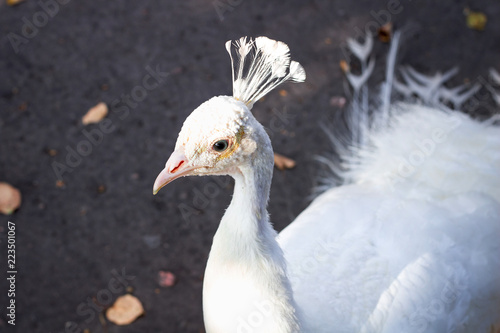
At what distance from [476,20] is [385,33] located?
75 cm

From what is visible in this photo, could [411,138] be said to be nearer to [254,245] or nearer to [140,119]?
[254,245]

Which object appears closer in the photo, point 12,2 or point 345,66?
point 345,66

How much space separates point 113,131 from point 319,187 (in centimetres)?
145

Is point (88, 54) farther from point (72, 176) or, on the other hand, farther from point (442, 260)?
point (442, 260)

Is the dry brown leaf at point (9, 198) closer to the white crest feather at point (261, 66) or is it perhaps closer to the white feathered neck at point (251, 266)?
the white feathered neck at point (251, 266)

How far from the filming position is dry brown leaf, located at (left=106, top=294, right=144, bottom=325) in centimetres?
271

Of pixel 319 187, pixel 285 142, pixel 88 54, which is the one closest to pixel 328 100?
pixel 285 142

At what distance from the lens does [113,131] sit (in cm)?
338

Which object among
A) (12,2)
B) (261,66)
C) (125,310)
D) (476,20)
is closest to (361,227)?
(261,66)

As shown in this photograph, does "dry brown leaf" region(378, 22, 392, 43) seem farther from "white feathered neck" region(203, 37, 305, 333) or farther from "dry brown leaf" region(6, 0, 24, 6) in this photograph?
"dry brown leaf" region(6, 0, 24, 6)

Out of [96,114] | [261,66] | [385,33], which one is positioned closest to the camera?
[261,66]

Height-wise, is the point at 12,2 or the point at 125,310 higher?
the point at 12,2

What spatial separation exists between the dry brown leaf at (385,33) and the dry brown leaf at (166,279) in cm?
236

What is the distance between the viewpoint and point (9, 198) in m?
3.04
